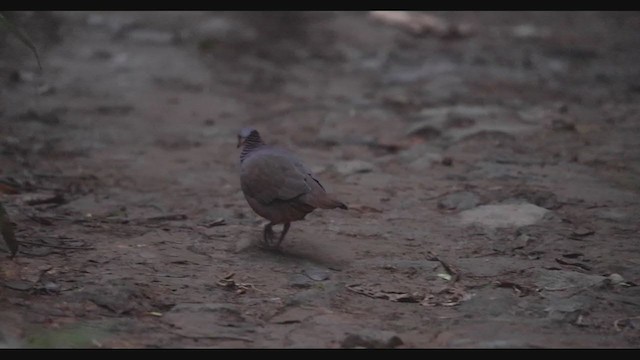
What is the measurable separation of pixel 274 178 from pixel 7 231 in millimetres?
1378

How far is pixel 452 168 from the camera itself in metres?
6.61

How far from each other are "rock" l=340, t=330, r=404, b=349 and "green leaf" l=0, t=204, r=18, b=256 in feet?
5.25

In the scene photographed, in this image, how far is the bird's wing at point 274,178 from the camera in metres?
4.59

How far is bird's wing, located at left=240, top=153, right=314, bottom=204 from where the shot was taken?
181 inches

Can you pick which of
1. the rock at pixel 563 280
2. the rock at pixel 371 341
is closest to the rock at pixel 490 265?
the rock at pixel 563 280

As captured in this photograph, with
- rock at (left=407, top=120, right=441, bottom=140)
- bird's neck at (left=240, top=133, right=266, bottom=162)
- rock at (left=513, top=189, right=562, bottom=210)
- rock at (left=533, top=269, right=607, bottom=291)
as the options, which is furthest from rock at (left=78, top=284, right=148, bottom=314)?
rock at (left=407, top=120, right=441, bottom=140)

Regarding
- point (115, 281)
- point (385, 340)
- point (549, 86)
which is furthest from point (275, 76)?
point (385, 340)

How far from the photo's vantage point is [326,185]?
624 centimetres

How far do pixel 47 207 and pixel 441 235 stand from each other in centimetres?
244

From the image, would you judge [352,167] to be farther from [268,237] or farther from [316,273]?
[316,273]

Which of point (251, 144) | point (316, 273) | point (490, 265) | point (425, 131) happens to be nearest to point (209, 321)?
point (316, 273)

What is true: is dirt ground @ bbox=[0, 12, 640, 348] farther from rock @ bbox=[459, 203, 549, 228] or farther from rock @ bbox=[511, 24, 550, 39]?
rock @ bbox=[511, 24, 550, 39]

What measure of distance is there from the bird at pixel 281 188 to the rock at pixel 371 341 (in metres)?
1.05
